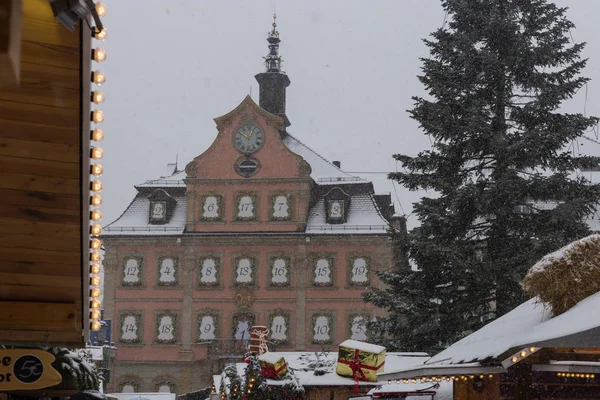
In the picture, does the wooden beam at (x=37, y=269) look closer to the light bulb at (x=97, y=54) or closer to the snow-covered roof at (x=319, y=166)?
the light bulb at (x=97, y=54)

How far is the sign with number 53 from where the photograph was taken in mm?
7965

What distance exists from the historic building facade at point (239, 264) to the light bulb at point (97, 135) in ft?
136

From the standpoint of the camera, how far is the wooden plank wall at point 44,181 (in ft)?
15.9

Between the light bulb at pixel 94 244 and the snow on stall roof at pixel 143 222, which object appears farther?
the snow on stall roof at pixel 143 222

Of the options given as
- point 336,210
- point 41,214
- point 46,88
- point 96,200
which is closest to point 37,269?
point 41,214

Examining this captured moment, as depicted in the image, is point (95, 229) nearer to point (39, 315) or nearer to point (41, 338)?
point (39, 315)

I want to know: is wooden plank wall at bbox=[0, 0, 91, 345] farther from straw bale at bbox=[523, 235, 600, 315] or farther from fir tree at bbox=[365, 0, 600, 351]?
fir tree at bbox=[365, 0, 600, 351]

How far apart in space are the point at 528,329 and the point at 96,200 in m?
4.24

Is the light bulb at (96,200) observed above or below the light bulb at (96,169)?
below

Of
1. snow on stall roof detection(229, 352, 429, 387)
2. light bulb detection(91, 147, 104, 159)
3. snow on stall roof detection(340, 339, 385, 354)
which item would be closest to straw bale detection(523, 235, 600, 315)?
light bulb detection(91, 147, 104, 159)

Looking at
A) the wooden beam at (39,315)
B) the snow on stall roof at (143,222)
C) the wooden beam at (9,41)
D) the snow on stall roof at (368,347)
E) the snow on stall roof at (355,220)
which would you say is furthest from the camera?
the snow on stall roof at (143,222)

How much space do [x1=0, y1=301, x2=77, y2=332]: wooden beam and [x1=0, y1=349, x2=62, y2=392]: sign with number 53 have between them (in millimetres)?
399

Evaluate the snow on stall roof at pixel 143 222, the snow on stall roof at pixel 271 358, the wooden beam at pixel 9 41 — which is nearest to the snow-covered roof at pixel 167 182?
the snow on stall roof at pixel 143 222

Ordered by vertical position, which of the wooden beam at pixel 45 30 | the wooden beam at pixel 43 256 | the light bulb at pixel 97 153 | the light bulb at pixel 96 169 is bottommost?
the wooden beam at pixel 43 256
